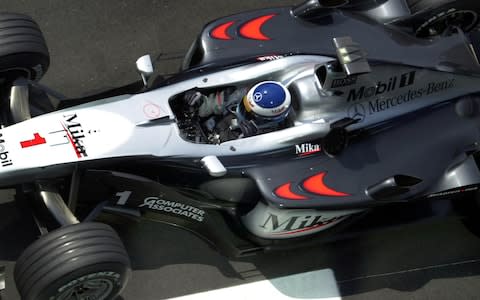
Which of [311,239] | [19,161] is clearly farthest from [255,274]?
[19,161]

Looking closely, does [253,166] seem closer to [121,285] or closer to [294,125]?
[294,125]

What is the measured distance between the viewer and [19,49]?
14.2 feet

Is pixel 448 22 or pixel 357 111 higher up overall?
pixel 448 22

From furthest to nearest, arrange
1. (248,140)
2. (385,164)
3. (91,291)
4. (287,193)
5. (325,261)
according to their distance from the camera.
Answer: (325,261) < (385,164) < (248,140) < (287,193) < (91,291)

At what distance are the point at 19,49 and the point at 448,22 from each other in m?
3.29

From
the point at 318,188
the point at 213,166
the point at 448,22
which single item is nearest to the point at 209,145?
the point at 213,166

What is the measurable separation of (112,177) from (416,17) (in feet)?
8.75

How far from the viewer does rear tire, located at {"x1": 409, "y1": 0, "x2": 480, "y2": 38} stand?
5152mm

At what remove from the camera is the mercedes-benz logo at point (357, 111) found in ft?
15.1

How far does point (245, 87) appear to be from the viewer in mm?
4629

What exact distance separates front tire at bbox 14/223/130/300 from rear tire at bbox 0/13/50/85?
1.24 m

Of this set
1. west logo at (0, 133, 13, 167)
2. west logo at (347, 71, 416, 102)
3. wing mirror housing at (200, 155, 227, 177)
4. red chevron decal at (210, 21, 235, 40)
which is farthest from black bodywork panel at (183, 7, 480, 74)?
west logo at (0, 133, 13, 167)

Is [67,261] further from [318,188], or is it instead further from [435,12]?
[435,12]

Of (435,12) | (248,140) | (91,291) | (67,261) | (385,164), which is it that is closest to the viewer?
(67,261)
